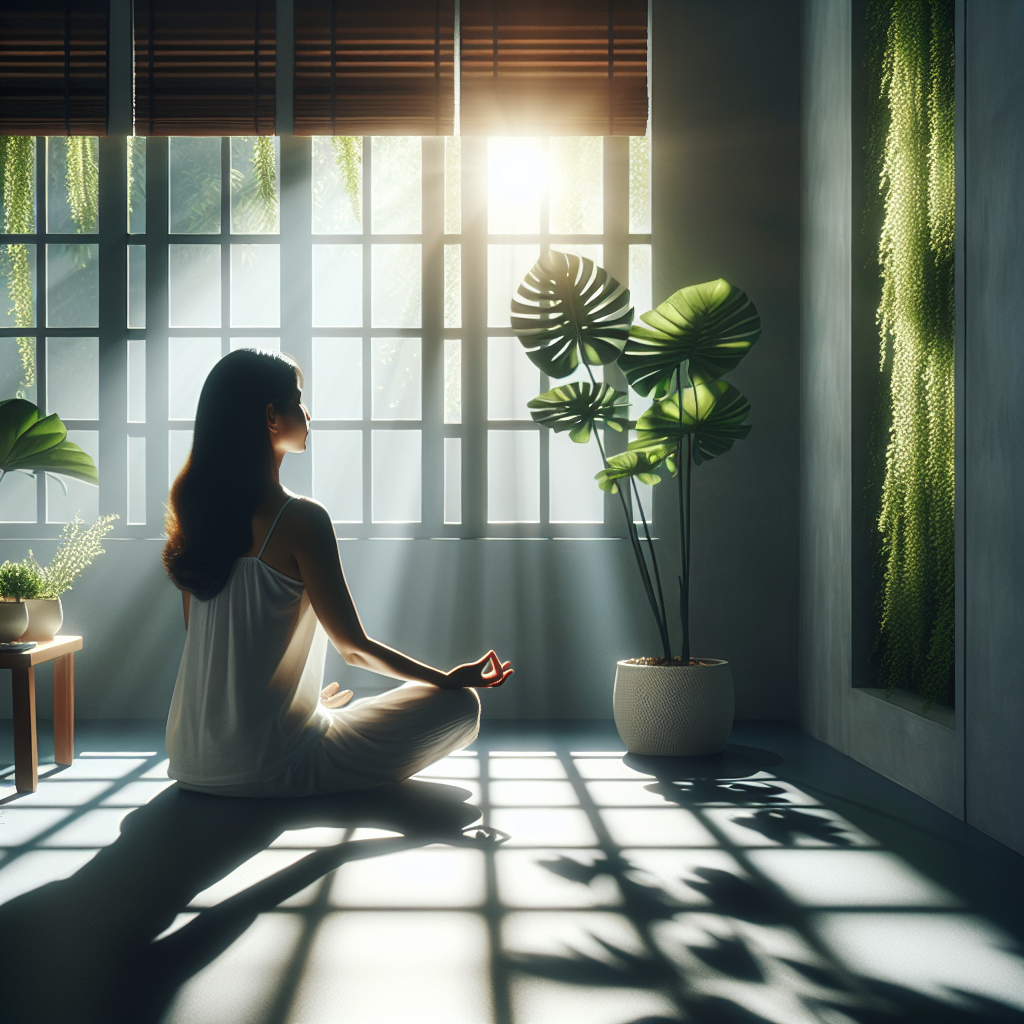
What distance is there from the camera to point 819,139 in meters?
3.64

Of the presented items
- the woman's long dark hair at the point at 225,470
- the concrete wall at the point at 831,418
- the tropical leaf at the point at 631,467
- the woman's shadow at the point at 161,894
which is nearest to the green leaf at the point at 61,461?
the woman's long dark hair at the point at 225,470

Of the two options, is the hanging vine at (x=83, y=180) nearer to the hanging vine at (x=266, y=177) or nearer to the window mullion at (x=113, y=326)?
the window mullion at (x=113, y=326)

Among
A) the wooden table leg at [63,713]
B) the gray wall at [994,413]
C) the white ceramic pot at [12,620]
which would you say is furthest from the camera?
the wooden table leg at [63,713]

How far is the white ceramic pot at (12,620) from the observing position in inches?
107

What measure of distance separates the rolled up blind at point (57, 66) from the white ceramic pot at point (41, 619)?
7.67 feet

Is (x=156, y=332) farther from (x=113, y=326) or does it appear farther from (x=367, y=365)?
(x=367, y=365)

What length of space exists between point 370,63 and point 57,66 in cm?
140

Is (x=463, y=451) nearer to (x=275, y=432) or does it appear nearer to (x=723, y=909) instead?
(x=275, y=432)

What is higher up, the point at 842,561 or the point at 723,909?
the point at 842,561

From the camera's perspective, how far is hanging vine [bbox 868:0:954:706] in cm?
259

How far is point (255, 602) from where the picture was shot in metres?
2.35

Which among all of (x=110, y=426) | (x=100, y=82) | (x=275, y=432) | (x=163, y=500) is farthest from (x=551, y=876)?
(x=100, y=82)

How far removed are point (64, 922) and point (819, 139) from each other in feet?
12.0

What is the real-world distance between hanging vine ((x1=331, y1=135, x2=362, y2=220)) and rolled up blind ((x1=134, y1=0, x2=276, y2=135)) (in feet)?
1.00
